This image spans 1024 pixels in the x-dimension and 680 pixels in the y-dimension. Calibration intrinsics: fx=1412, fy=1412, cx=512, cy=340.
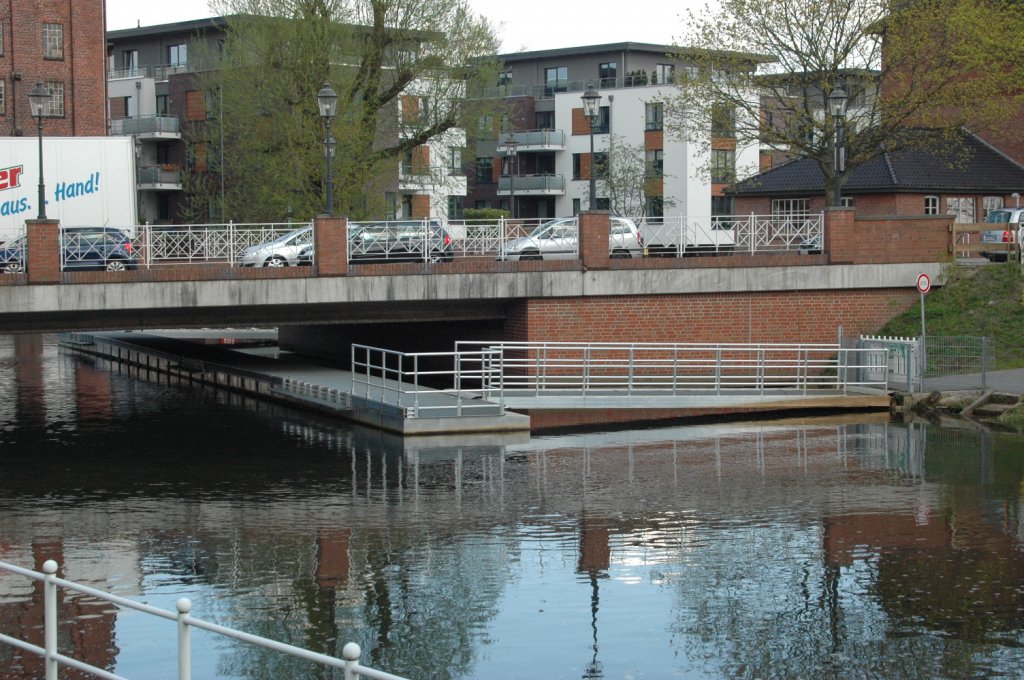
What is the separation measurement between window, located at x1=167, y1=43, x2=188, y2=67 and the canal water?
180 ft

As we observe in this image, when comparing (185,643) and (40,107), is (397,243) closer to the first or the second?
(40,107)

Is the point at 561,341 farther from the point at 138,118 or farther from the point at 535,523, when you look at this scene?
the point at 138,118

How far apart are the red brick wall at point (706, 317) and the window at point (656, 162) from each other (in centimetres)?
4276

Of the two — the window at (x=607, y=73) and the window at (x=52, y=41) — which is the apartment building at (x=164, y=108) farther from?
the window at (x=607, y=73)

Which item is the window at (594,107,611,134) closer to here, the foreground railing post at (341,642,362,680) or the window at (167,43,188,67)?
the window at (167,43,188,67)

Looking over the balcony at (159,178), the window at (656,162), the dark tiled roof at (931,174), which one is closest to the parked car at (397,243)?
the dark tiled roof at (931,174)

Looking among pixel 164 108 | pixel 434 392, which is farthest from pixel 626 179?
pixel 434 392

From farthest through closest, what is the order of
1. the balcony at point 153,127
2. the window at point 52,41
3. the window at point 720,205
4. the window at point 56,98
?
the window at point 720,205 → the balcony at point 153,127 → the window at point 52,41 → the window at point 56,98

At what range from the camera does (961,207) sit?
4916 centimetres

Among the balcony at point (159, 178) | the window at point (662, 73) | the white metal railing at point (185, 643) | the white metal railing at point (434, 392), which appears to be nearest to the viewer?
the white metal railing at point (185, 643)

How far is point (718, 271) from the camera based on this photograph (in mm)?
33156

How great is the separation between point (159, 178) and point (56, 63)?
14.0 meters

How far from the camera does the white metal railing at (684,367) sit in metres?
30.3

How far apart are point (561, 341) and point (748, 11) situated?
15995mm
